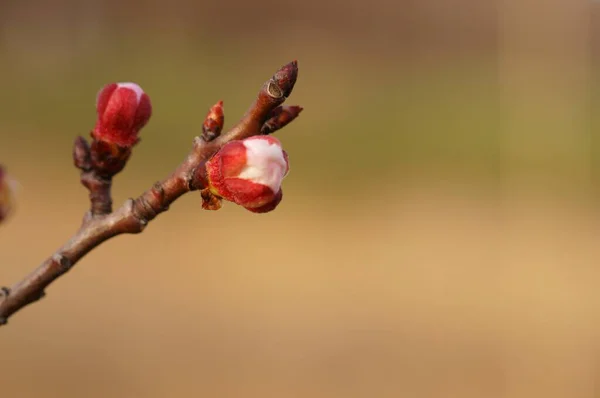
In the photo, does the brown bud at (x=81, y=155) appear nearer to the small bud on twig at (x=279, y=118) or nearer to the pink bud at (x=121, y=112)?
the pink bud at (x=121, y=112)

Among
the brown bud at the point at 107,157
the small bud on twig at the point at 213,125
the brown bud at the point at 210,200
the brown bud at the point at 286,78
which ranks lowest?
the brown bud at the point at 210,200

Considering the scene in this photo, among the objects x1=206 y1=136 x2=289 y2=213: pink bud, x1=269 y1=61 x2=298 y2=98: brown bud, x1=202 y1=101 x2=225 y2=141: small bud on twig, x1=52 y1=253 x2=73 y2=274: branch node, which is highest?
x1=269 y1=61 x2=298 y2=98: brown bud

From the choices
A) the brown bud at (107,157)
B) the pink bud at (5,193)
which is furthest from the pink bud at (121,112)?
the pink bud at (5,193)

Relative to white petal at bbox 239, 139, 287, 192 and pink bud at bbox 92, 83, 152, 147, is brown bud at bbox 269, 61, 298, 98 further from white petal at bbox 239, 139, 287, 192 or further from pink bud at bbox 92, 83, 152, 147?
pink bud at bbox 92, 83, 152, 147

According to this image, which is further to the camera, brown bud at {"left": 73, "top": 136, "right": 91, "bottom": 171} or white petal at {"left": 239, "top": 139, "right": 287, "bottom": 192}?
brown bud at {"left": 73, "top": 136, "right": 91, "bottom": 171}

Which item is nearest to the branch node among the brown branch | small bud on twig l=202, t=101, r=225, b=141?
the brown branch

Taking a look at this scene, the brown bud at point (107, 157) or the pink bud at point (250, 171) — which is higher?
the brown bud at point (107, 157)

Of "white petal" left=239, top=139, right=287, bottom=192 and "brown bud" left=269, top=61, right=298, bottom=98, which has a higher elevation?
"brown bud" left=269, top=61, right=298, bottom=98
